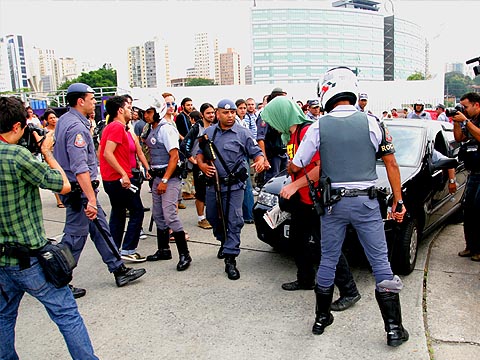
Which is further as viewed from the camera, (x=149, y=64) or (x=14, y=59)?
(x=14, y=59)

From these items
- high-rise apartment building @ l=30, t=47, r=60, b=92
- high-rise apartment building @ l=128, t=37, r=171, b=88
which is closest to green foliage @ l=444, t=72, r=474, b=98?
high-rise apartment building @ l=128, t=37, r=171, b=88

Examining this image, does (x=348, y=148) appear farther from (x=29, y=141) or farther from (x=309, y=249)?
(x=29, y=141)

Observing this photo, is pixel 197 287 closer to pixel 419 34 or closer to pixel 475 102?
pixel 475 102

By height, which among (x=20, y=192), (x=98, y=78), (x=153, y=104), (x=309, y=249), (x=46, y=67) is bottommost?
(x=309, y=249)

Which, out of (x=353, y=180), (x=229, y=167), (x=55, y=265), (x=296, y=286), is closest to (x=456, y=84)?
(x=229, y=167)

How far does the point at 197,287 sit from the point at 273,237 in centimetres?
96

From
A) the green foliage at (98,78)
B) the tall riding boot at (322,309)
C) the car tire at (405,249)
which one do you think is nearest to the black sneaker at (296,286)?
the tall riding boot at (322,309)

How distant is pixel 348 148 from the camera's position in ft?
9.99

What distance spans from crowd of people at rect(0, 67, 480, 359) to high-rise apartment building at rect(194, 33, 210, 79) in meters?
159

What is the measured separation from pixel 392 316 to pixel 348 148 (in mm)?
1250

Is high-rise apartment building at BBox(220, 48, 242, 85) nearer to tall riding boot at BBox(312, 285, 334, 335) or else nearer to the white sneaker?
the white sneaker

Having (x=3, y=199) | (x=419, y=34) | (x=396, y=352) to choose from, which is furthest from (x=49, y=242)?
(x=419, y=34)

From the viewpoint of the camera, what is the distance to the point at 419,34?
134500 millimetres

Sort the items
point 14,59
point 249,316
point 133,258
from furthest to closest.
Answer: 1. point 14,59
2. point 133,258
3. point 249,316
